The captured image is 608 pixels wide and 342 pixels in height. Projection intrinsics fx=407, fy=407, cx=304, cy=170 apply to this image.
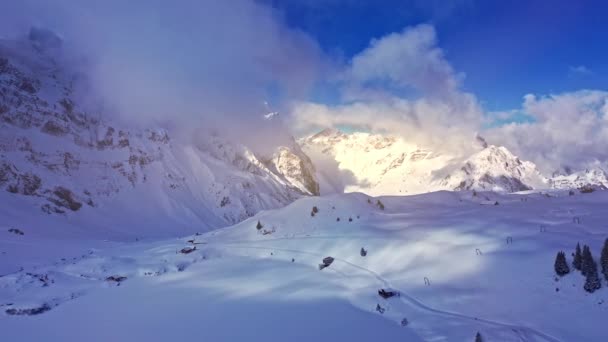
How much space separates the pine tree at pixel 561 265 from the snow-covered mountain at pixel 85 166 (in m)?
97.5

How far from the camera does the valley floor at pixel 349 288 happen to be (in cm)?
2106

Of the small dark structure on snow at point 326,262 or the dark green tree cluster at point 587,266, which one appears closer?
the dark green tree cluster at point 587,266

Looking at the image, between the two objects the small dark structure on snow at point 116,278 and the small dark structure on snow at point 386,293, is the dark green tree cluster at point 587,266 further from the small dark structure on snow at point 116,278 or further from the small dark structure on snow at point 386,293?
the small dark structure on snow at point 116,278

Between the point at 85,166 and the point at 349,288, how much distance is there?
397 ft

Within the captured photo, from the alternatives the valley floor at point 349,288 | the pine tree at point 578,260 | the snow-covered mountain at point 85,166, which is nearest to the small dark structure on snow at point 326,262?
the valley floor at point 349,288

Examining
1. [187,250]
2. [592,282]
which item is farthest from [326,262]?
[592,282]

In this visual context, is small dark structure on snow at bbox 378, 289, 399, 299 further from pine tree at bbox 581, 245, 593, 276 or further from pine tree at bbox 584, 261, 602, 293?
pine tree at bbox 581, 245, 593, 276

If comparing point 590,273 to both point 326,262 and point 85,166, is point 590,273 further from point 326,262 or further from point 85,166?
point 85,166

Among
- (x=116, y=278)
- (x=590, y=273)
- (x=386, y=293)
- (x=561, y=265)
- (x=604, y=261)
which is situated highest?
(x=604, y=261)

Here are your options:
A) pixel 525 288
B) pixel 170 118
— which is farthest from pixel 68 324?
pixel 170 118

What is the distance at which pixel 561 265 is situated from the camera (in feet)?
78.2

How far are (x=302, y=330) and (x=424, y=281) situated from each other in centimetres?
1119

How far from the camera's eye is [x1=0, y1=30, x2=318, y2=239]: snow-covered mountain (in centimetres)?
10694

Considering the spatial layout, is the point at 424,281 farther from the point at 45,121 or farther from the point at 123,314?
the point at 45,121
